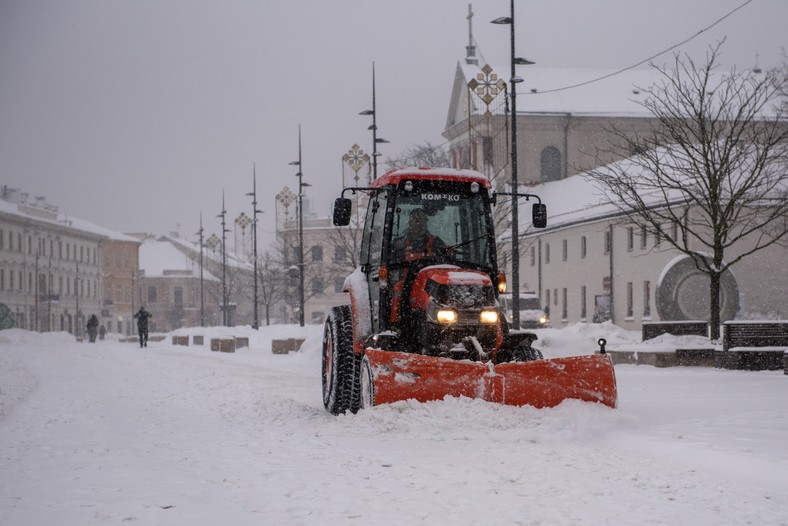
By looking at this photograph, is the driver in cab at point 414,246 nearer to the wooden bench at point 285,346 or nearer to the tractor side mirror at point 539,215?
the tractor side mirror at point 539,215

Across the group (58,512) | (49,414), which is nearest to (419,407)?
(58,512)

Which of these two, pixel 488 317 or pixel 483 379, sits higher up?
pixel 488 317

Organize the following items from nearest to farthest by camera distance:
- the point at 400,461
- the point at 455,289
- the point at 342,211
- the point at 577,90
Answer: the point at 400,461 < the point at 455,289 < the point at 342,211 < the point at 577,90

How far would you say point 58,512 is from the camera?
6727 millimetres

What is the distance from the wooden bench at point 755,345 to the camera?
18375mm

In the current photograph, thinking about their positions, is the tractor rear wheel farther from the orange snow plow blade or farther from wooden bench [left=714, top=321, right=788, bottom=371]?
wooden bench [left=714, top=321, right=788, bottom=371]

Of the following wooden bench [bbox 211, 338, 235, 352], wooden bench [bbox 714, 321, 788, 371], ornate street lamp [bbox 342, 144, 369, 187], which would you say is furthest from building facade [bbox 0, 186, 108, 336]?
wooden bench [bbox 714, 321, 788, 371]

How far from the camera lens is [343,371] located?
12078 millimetres

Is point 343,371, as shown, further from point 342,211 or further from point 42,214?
point 42,214

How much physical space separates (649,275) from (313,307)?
58.2 m

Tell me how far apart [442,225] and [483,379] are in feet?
7.80

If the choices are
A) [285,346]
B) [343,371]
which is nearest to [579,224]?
[285,346]

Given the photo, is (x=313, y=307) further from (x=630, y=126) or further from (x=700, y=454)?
(x=700, y=454)

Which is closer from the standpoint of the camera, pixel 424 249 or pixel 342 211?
pixel 342 211
